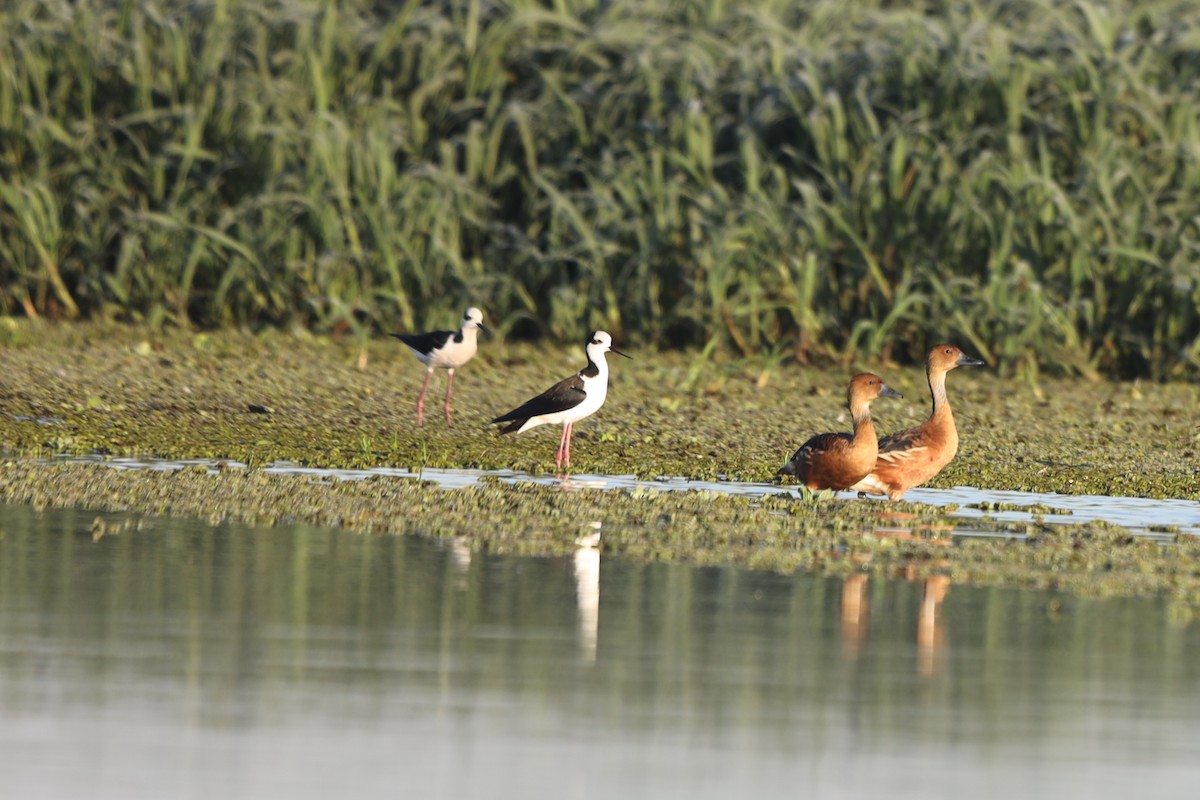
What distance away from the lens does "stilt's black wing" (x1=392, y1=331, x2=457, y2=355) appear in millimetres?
A: 13164

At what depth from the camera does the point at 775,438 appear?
12297 millimetres

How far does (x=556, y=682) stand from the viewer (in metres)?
5.88

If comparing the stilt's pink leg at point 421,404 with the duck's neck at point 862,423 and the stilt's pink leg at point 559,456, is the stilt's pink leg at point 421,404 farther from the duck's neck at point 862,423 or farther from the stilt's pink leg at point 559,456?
the duck's neck at point 862,423

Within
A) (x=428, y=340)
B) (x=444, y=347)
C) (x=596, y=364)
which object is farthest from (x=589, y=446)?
(x=428, y=340)

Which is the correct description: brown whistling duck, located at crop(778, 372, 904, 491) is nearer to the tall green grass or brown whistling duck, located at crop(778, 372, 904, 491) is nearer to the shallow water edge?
the shallow water edge

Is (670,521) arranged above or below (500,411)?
below

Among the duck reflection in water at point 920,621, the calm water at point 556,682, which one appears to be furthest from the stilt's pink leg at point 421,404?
the duck reflection in water at point 920,621

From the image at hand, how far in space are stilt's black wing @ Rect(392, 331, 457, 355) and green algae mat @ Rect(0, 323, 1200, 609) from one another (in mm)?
345

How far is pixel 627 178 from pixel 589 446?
11.4 feet

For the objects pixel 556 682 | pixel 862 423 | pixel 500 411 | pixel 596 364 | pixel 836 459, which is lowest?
pixel 556 682

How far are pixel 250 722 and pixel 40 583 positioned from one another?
2190 millimetres

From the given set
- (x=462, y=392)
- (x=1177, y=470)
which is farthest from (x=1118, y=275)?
(x=462, y=392)

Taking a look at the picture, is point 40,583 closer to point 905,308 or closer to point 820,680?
point 820,680

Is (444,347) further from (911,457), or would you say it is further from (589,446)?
(911,457)
